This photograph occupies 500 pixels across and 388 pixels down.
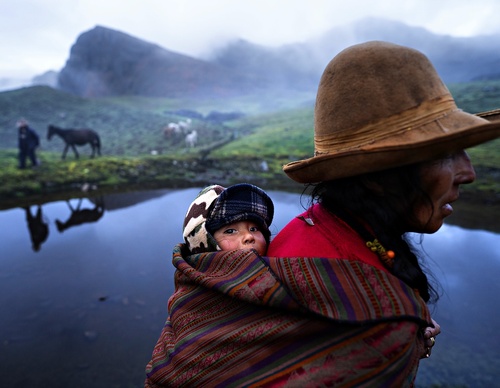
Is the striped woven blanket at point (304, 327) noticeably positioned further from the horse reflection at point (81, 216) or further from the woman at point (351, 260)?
the horse reflection at point (81, 216)

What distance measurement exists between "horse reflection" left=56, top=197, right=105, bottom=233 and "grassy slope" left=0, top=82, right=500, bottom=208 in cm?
249

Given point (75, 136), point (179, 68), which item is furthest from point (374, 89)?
point (179, 68)

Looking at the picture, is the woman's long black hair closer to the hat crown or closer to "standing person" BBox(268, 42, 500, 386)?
"standing person" BBox(268, 42, 500, 386)

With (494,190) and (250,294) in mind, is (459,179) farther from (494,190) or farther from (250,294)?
(494,190)

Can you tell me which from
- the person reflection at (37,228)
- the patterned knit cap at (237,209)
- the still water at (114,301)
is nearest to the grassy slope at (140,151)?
the person reflection at (37,228)

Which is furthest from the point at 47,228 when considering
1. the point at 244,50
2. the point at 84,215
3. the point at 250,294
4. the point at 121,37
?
the point at 244,50

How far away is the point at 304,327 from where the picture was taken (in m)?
1.04

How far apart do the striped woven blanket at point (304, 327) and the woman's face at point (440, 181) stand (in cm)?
33

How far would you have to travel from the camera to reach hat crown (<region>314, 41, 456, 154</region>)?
110cm

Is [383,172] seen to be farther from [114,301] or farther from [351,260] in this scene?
[114,301]

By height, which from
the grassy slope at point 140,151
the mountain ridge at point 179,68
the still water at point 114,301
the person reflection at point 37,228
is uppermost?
the mountain ridge at point 179,68

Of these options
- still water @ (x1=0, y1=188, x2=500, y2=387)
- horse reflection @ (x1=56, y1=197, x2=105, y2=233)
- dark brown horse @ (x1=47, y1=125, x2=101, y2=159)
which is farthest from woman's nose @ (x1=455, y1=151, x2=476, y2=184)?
dark brown horse @ (x1=47, y1=125, x2=101, y2=159)

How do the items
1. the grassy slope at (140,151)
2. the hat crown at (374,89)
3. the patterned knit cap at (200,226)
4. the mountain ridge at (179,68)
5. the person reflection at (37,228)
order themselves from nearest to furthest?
the hat crown at (374,89), the patterned knit cap at (200,226), the person reflection at (37,228), the grassy slope at (140,151), the mountain ridge at (179,68)

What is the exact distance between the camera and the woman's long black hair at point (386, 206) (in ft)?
3.97
